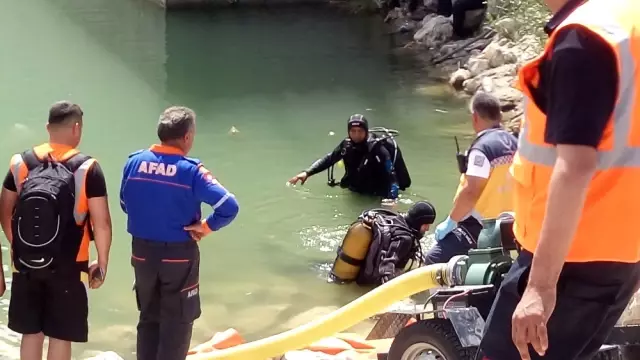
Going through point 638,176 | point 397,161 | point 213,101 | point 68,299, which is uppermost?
point 638,176

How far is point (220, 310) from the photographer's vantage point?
18.9 feet

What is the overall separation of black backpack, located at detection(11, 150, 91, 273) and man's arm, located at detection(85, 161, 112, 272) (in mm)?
57

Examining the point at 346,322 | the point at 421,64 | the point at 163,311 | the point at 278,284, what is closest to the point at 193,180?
the point at 163,311

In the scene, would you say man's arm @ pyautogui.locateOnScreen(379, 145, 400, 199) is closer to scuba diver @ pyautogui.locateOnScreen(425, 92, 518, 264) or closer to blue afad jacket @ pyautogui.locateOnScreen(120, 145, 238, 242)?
A: scuba diver @ pyautogui.locateOnScreen(425, 92, 518, 264)

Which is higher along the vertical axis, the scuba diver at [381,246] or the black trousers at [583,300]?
the black trousers at [583,300]

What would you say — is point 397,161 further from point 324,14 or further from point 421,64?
point 324,14

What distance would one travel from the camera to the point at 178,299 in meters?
3.66

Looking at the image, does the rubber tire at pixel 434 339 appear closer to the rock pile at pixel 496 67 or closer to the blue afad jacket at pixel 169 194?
the blue afad jacket at pixel 169 194

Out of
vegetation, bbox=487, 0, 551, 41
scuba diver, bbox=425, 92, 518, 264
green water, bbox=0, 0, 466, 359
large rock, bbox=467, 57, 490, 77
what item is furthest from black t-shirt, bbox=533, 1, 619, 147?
large rock, bbox=467, 57, 490, 77

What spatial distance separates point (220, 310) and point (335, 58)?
985cm

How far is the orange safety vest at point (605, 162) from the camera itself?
1857 mm

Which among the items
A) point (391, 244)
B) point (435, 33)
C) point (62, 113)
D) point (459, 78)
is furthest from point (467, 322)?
point (435, 33)

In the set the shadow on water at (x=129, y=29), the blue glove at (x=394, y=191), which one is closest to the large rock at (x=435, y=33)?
the shadow on water at (x=129, y=29)

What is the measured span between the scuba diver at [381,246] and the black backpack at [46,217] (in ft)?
8.43
